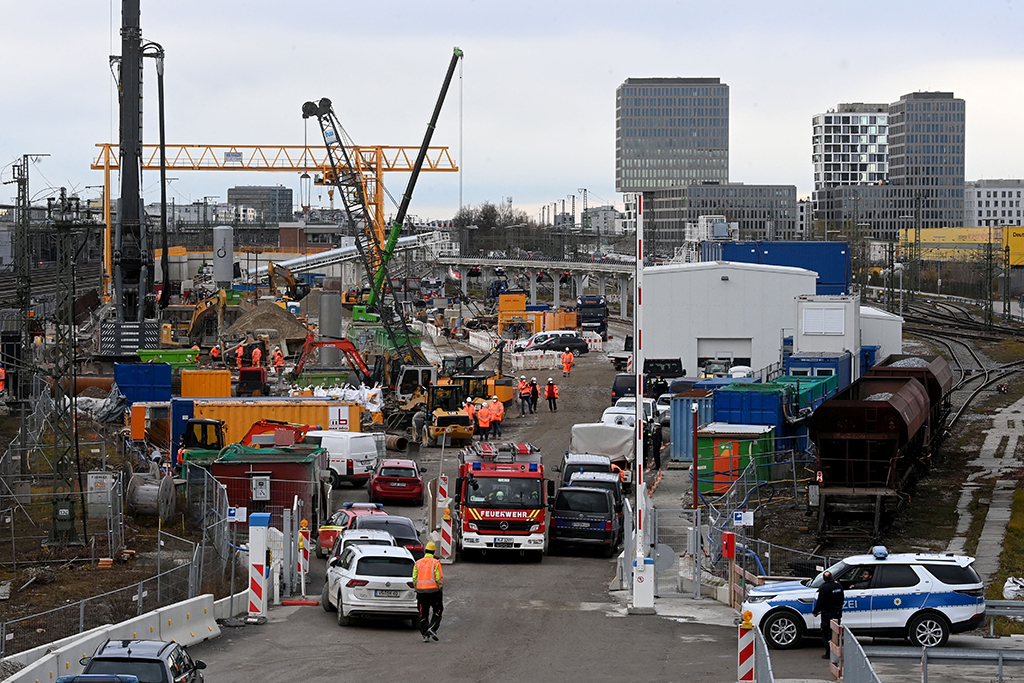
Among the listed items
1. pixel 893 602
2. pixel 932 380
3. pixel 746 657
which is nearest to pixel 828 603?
pixel 893 602

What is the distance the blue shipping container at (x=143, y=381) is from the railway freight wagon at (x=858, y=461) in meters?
22.2

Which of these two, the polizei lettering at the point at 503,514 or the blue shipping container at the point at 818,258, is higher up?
the blue shipping container at the point at 818,258

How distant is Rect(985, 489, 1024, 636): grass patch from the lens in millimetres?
18328

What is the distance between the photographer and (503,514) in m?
23.6

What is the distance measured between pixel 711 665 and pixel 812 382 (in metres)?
22.6

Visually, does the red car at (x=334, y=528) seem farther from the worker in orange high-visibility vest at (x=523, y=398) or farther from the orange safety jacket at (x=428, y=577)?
the worker in orange high-visibility vest at (x=523, y=398)

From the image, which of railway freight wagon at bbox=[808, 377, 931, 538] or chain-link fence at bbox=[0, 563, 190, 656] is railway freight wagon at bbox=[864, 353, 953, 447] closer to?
railway freight wagon at bbox=[808, 377, 931, 538]

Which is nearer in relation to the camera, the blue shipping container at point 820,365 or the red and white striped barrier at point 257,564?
the red and white striped barrier at point 257,564

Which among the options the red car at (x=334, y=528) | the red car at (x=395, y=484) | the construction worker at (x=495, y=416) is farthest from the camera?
the construction worker at (x=495, y=416)

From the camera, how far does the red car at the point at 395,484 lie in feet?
96.1

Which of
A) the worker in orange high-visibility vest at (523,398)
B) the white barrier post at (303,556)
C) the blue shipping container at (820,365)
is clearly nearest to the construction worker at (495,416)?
the worker in orange high-visibility vest at (523,398)

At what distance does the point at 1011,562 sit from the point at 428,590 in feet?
37.2

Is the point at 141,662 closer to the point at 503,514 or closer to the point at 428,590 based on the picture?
the point at 428,590

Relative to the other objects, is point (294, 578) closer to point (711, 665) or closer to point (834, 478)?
point (711, 665)
